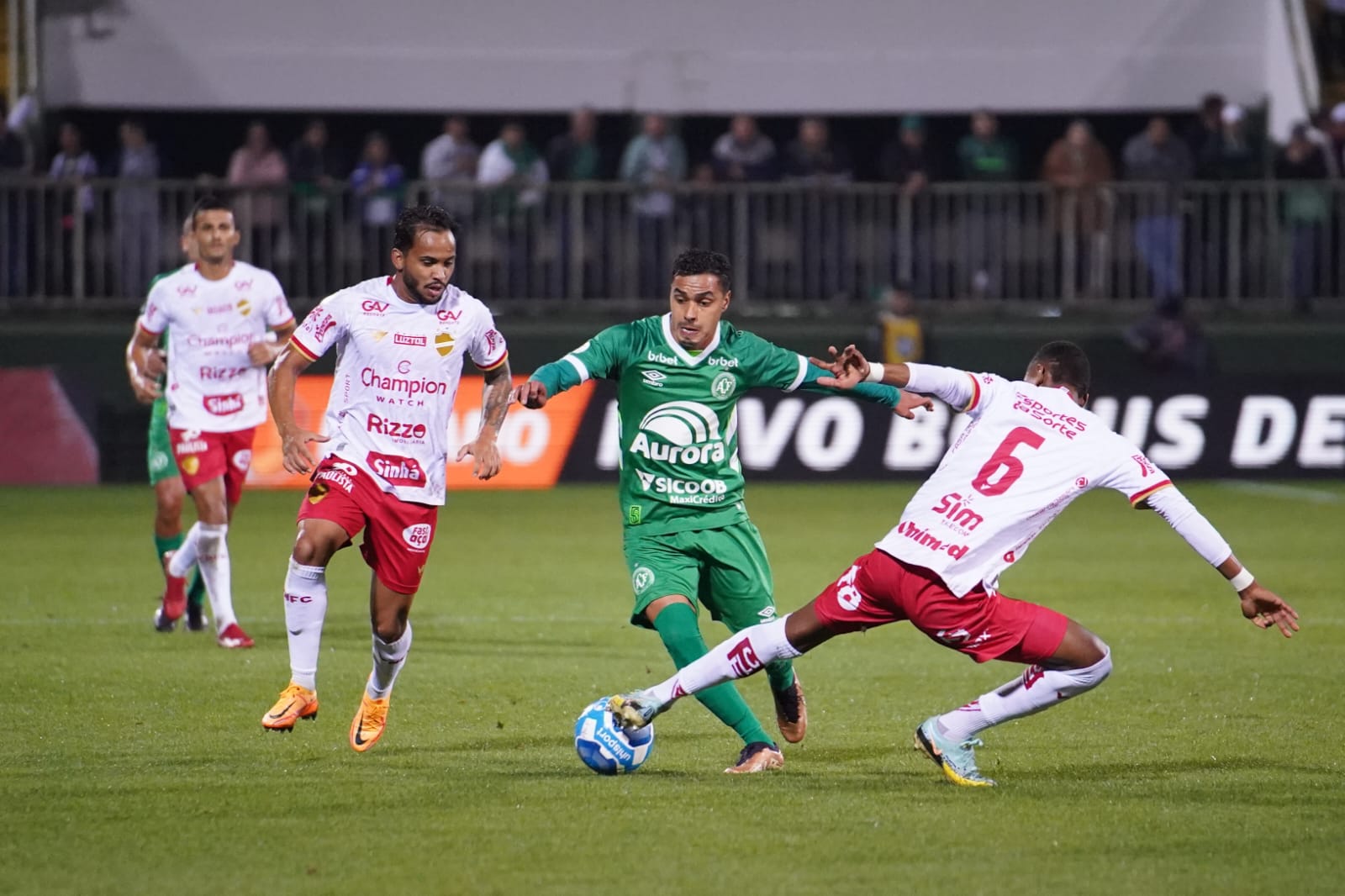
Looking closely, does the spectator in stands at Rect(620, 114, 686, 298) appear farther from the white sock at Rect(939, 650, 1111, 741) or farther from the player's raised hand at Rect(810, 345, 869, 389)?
the white sock at Rect(939, 650, 1111, 741)

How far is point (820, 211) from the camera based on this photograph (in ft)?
69.6

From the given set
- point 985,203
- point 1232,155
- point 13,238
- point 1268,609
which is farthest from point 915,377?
point 13,238

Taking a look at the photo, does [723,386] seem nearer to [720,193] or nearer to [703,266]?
[703,266]

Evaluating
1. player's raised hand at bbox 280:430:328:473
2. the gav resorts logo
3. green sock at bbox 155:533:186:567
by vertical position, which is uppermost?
player's raised hand at bbox 280:430:328:473

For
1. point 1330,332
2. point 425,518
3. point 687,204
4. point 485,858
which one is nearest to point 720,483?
point 425,518

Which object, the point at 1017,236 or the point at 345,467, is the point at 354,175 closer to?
the point at 1017,236

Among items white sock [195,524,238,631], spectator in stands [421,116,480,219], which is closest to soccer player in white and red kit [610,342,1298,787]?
white sock [195,524,238,631]

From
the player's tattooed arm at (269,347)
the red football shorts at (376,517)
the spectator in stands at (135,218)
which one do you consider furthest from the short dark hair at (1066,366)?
the spectator in stands at (135,218)

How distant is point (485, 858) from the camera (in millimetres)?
5797

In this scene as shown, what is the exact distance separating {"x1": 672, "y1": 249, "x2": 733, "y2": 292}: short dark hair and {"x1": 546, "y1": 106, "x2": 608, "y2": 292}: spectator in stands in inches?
529

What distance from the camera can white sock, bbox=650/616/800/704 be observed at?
6922 mm

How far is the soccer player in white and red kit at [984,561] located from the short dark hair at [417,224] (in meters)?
1.94

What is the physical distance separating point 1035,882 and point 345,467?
323cm

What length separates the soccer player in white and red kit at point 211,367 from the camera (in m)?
10.7
